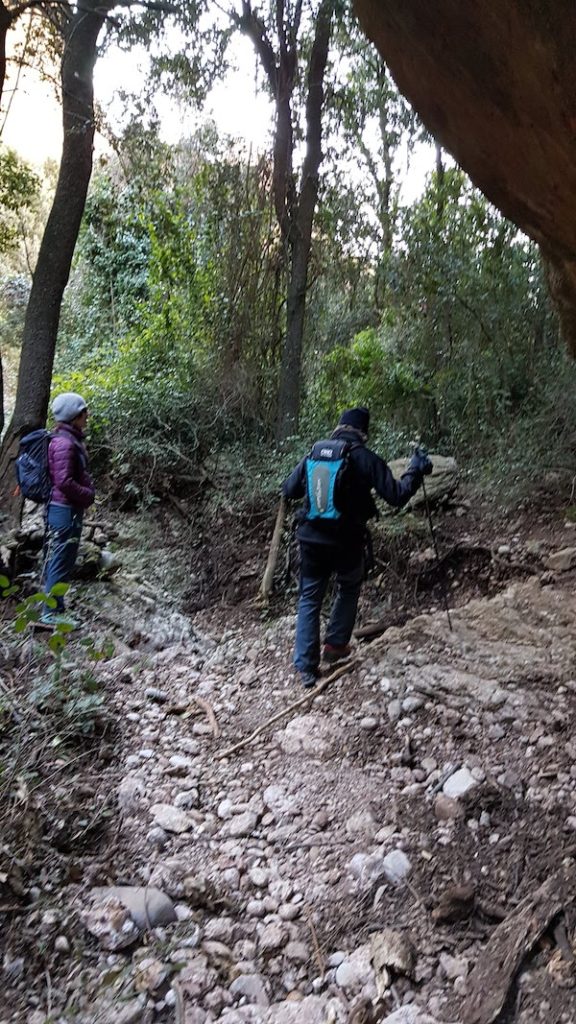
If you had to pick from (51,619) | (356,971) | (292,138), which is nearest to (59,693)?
(51,619)

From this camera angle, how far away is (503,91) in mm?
3309

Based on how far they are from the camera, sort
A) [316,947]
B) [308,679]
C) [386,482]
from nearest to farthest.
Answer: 1. [316,947]
2. [386,482]
3. [308,679]

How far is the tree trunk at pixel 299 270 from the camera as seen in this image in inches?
373

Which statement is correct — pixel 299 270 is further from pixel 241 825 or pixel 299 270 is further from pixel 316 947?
pixel 316 947

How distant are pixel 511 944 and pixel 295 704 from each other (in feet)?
7.55

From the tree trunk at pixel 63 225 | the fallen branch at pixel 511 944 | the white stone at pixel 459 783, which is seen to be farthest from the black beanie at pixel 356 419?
the tree trunk at pixel 63 225

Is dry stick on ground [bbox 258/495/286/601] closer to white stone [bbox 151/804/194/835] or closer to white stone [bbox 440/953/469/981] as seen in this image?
white stone [bbox 151/804/194/835]

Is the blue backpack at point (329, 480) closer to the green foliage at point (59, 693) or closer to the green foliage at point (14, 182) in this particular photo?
the green foliage at point (59, 693)

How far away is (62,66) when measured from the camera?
7.52 meters

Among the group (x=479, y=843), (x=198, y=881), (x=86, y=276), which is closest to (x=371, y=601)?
(x=479, y=843)

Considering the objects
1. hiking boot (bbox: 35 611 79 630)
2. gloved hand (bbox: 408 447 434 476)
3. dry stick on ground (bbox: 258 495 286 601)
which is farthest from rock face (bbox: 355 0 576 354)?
hiking boot (bbox: 35 611 79 630)

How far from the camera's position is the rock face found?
299cm

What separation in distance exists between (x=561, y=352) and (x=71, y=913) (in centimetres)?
851

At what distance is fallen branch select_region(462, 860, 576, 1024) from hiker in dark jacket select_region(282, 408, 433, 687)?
2.39 metres
